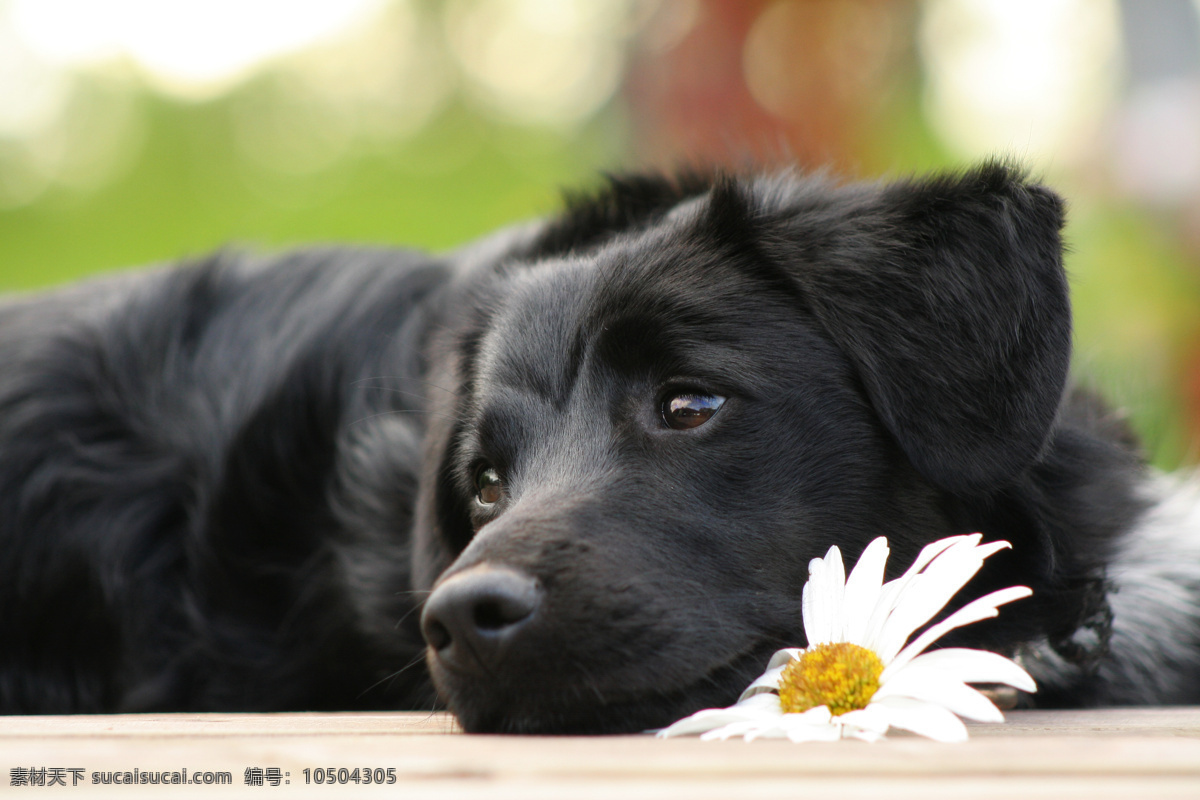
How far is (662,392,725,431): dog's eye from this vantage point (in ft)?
6.21

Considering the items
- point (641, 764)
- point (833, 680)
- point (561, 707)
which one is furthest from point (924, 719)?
point (561, 707)

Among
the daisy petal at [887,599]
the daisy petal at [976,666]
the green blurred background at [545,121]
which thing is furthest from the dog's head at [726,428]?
the green blurred background at [545,121]

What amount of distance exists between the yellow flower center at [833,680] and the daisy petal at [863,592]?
0.14ft

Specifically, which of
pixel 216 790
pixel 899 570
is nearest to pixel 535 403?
pixel 899 570

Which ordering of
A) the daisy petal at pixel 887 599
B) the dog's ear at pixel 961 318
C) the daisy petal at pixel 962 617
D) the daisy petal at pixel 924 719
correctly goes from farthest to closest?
1. the dog's ear at pixel 961 318
2. the daisy petal at pixel 887 599
3. the daisy petal at pixel 962 617
4. the daisy petal at pixel 924 719

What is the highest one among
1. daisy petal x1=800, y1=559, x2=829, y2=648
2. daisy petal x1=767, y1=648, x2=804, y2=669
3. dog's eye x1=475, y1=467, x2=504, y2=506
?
daisy petal x1=800, y1=559, x2=829, y2=648

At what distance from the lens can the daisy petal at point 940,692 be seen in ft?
4.14

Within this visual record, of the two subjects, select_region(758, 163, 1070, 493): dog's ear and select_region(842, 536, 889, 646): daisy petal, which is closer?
select_region(842, 536, 889, 646): daisy petal

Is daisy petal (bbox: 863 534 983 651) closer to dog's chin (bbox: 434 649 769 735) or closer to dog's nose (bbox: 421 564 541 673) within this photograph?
dog's chin (bbox: 434 649 769 735)

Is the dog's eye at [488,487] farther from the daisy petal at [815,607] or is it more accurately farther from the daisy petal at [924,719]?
the daisy petal at [924,719]

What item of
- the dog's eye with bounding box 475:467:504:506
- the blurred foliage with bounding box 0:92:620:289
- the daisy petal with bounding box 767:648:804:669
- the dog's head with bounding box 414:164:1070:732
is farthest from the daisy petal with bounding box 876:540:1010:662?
the blurred foliage with bounding box 0:92:620:289

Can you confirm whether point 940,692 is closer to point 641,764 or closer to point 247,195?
point 641,764

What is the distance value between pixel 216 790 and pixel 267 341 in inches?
87.7

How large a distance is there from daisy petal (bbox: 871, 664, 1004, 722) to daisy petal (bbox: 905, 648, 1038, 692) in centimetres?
2
